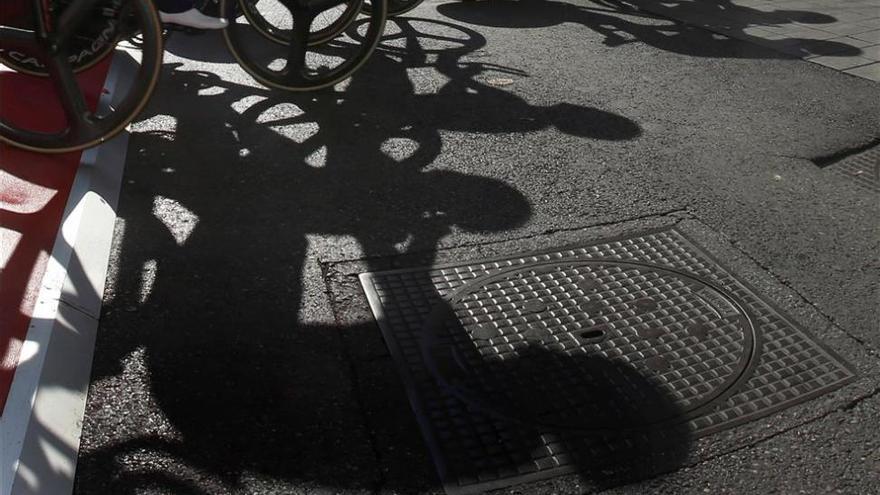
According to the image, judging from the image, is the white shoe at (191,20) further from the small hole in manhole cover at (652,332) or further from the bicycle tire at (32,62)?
the small hole in manhole cover at (652,332)

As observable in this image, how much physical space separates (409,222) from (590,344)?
3.90ft

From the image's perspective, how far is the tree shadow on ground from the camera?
9.02 ft

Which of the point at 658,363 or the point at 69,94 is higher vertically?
the point at 69,94

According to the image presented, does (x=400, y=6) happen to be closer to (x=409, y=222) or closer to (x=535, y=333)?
(x=409, y=222)

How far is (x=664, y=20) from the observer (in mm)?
8406

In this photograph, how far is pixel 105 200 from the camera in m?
4.18

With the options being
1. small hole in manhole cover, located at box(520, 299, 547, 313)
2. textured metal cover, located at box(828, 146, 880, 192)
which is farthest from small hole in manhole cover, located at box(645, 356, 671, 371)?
textured metal cover, located at box(828, 146, 880, 192)

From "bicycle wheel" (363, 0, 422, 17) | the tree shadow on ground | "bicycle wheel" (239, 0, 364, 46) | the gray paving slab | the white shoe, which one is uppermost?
the white shoe

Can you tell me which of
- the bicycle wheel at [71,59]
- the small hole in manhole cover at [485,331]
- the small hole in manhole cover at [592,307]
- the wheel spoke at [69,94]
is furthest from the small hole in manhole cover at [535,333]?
the wheel spoke at [69,94]

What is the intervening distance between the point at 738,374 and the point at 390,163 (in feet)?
7.42

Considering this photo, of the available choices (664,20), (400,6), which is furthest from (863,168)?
(400,6)

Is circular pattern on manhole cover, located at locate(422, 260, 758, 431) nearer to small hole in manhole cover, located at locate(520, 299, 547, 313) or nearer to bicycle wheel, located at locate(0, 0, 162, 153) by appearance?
small hole in manhole cover, located at locate(520, 299, 547, 313)

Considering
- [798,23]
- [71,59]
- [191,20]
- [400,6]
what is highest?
[191,20]

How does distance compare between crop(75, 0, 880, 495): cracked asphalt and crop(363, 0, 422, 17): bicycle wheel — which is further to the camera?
crop(363, 0, 422, 17): bicycle wheel
